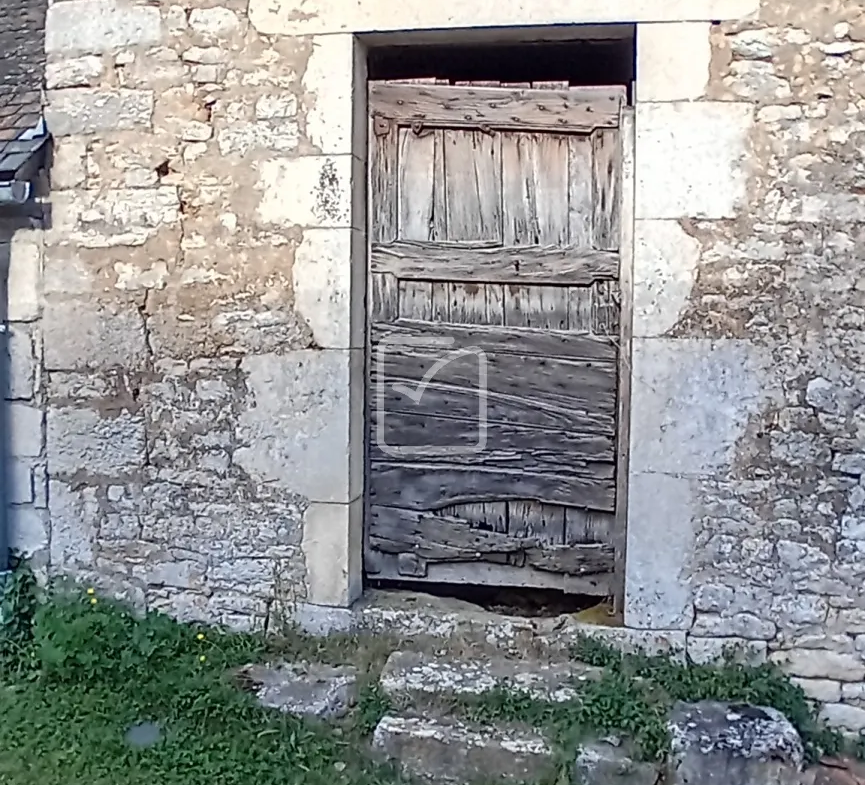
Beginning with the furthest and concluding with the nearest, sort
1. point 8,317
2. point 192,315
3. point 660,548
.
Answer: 1. point 8,317
2. point 192,315
3. point 660,548

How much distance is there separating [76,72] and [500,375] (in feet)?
7.78

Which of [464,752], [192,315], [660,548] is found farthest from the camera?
[192,315]

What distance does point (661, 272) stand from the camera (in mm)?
3641

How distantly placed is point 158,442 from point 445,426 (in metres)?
1.31

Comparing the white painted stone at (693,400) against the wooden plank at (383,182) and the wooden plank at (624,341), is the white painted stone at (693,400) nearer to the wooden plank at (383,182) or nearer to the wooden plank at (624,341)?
the wooden plank at (624,341)

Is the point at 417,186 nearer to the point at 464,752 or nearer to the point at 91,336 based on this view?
the point at 91,336

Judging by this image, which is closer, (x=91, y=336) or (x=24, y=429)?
(x=91, y=336)

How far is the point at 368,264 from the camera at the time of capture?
4.15m

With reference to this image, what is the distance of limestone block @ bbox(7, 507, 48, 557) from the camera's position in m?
4.26

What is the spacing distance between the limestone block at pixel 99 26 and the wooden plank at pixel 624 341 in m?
2.11

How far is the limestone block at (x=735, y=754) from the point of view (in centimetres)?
307

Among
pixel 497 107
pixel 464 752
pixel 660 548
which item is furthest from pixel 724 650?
pixel 497 107

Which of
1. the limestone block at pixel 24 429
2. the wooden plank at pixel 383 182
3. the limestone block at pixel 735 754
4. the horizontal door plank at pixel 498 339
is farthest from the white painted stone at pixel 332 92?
the limestone block at pixel 735 754

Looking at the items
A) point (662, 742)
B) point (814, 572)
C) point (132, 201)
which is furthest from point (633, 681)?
point (132, 201)
